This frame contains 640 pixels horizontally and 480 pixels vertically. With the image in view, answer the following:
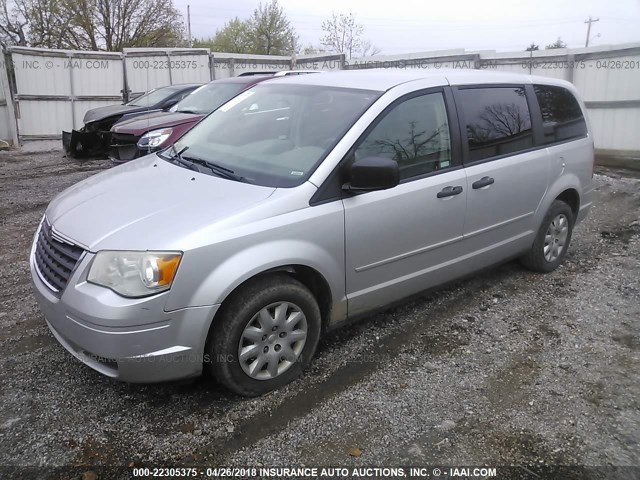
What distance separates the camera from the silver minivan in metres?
2.79

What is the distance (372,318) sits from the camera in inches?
167

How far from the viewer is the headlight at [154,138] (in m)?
8.24

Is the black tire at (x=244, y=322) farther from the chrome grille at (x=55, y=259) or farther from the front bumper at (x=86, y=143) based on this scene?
the front bumper at (x=86, y=143)

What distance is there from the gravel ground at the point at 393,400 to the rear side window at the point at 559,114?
147 centimetres

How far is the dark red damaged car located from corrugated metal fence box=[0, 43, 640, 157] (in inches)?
252

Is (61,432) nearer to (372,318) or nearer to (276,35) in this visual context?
(372,318)

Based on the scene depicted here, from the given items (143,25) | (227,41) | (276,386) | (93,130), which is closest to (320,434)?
(276,386)

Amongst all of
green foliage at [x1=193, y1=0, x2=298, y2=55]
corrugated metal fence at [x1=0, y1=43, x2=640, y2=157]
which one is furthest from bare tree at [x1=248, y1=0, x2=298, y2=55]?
corrugated metal fence at [x1=0, y1=43, x2=640, y2=157]

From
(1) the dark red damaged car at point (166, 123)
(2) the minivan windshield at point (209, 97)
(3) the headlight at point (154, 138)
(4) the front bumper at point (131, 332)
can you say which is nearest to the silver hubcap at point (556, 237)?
(4) the front bumper at point (131, 332)

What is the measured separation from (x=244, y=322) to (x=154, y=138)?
243 inches

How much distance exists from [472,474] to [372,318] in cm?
171

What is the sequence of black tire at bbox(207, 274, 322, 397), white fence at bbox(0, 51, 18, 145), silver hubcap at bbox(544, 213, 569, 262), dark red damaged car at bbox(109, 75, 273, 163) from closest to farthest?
black tire at bbox(207, 274, 322, 397), silver hubcap at bbox(544, 213, 569, 262), dark red damaged car at bbox(109, 75, 273, 163), white fence at bbox(0, 51, 18, 145)

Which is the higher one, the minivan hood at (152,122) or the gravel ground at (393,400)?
the minivan hood at (152,122)

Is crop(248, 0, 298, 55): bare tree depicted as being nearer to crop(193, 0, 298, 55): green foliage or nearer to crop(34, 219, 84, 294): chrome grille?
crop(193, 0, 298, 55): green foliage
